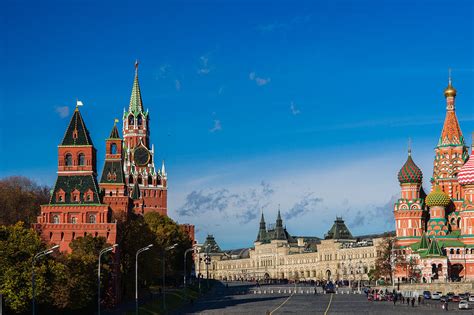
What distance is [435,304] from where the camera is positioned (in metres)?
130

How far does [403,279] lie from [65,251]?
3917 inches

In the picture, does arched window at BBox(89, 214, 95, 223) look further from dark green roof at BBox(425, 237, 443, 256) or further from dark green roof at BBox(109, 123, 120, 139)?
dark green roof at BBox(425, 237, 443, 256)

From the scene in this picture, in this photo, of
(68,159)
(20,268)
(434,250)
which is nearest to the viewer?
(20,268)

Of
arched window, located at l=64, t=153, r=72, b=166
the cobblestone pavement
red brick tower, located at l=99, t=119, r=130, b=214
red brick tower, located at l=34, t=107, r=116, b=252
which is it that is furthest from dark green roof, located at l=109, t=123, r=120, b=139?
the cobblestone pavement

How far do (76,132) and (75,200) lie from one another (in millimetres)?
10480

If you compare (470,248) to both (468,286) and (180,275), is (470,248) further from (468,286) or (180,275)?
(180,275)

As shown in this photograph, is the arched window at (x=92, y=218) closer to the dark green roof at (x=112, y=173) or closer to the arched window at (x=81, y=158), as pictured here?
the arched window at (x=81, y=158)

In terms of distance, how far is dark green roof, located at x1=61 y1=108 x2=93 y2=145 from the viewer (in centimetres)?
12888

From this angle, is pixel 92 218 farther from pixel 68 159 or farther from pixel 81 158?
pixel 68 159

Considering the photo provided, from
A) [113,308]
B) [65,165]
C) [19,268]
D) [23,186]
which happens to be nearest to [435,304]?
[113,308]

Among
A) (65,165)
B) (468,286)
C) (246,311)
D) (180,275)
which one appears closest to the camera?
(246,311)

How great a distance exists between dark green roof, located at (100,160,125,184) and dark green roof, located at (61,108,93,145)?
39.2m

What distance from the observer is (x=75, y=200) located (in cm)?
12456

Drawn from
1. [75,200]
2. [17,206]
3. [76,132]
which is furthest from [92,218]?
[17,206]
